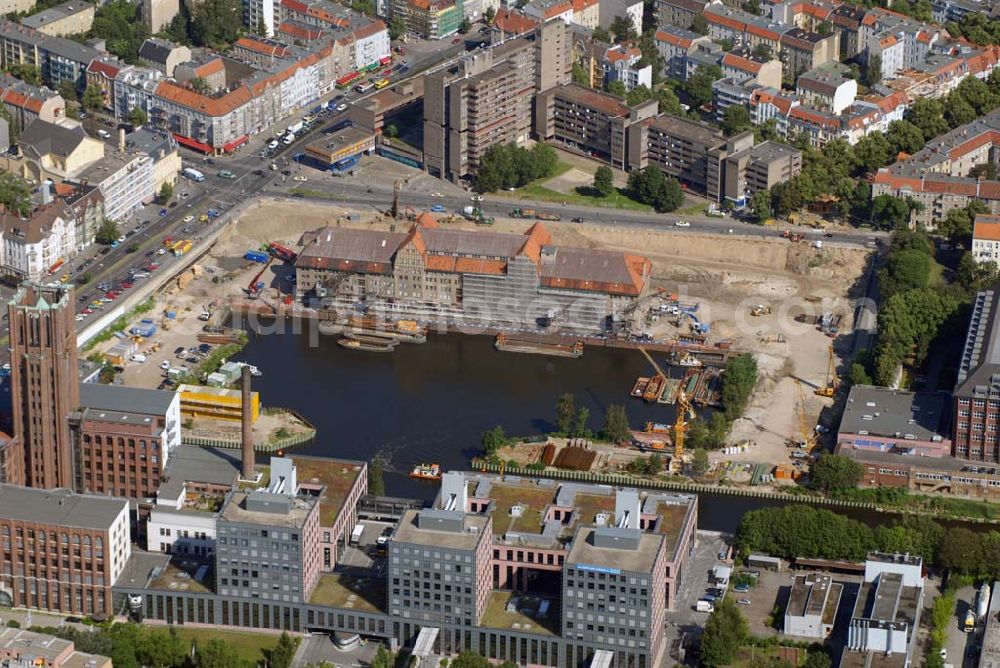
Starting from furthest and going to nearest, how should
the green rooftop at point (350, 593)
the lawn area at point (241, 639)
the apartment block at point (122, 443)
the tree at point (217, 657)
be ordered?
the apartment block at point (122, 443) < the green rooftop at point (350, 593) < the lawn area at point (241, 639) < the tree at point (217, 657)

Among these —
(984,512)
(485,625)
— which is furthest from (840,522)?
(485,625)

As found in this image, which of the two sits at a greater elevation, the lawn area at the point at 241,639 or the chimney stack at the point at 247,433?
the chimney stack at the point at 247,433

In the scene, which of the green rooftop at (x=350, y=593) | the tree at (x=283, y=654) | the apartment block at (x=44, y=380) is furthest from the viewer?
the apartment block at (x=44, y=380)

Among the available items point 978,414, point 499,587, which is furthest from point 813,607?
point 978,414

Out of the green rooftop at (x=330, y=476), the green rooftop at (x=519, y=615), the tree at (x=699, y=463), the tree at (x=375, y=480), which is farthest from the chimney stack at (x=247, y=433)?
the tree at (x=699, y=463)

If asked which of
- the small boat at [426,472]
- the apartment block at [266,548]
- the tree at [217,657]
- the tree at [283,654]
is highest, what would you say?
the apartment block at [266,548]

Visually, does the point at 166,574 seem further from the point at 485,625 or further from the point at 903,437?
the point at 903,437

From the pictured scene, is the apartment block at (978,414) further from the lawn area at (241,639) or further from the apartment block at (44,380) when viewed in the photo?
the apartment block at (44,380)

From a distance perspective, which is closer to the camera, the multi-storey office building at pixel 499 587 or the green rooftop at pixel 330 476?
the multi-storey office building at pixel 499 587
